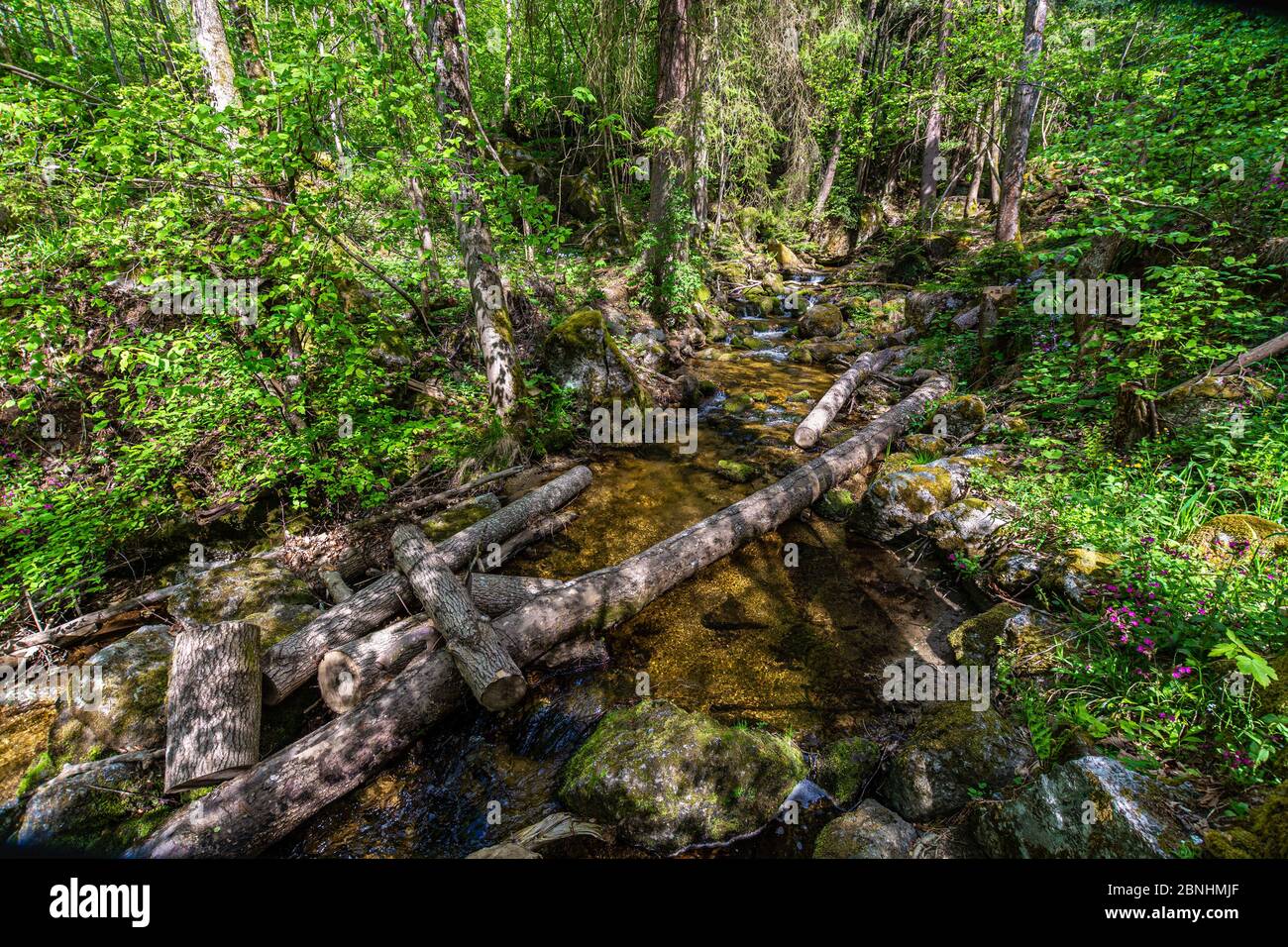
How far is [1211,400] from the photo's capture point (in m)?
4.31

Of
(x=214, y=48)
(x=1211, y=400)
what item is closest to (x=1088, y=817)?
(x=1211, y=400)

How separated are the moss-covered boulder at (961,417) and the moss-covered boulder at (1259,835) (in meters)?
5.54

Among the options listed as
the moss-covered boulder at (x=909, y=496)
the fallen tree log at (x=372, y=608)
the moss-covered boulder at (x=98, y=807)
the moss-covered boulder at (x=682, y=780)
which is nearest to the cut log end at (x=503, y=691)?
the moss-covered boulder at (x=682, y=780)

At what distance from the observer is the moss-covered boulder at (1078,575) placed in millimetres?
3414

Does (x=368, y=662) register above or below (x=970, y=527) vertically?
below

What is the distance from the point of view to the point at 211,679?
3213 millimetres

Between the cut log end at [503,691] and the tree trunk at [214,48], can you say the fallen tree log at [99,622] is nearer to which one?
the cut log end at [503,691]

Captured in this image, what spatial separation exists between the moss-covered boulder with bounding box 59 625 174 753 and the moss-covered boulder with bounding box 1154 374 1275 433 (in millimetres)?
9030

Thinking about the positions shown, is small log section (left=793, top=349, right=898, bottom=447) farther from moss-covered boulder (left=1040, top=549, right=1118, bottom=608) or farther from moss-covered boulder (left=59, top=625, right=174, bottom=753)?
moss-covered boulder (left=59, top=625, right=174, bottom=753)

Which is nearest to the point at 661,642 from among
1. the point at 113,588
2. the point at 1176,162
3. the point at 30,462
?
the point at 113,588

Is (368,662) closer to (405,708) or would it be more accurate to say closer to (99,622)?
(405,708)

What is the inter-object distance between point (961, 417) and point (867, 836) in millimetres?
6138

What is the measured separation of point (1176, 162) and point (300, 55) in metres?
8.96

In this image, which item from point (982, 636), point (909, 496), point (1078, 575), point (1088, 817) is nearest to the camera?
point (1088, 817)
